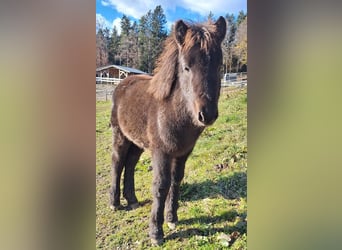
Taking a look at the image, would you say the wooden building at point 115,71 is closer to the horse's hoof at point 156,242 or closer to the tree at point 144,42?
the tree at point 144,42

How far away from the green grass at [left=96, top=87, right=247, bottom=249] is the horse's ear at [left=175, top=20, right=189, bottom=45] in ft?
1.42

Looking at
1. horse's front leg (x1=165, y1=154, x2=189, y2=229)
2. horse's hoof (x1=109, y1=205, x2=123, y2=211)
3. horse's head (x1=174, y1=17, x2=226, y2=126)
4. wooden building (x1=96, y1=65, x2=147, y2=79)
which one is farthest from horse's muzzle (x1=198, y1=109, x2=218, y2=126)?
horse's hoof (x1=109, y1=205, x2=123, y2=211)

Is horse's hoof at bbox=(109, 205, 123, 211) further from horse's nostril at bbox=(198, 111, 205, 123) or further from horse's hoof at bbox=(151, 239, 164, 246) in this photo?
horse's nostril at bbox=(198, 111, 205, 123)

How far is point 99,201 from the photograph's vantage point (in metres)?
1.96

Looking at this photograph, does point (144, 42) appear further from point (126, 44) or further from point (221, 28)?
point (221, 28)

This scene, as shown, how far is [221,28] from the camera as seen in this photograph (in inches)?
80.2

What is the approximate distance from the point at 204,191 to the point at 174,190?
194 millimetres

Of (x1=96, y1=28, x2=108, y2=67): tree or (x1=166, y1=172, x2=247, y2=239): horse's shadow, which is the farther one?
(x1=166, y1=172, x2=247, y2=239): horse's shadow

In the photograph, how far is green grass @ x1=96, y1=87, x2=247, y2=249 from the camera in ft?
6.51

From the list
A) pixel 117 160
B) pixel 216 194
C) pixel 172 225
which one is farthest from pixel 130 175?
pixel 216 194
